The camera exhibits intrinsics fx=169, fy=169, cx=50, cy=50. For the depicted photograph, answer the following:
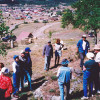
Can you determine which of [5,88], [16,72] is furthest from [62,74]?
[16,72]

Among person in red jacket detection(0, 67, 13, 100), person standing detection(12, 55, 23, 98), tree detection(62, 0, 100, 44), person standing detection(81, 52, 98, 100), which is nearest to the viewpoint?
person in red jacket detection(0, 67, 13, 100)

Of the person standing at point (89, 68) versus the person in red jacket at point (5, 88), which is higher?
the person standing at point (89, 68)

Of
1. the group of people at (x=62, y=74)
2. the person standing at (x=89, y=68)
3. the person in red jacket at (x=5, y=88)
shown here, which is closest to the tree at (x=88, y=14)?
the group of people at (x=62, y=74)

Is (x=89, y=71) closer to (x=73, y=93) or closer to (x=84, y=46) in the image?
(x=73, y=93)

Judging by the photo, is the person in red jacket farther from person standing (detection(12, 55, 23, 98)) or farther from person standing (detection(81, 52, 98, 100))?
person standing (detection(81, 52, 98, 100))

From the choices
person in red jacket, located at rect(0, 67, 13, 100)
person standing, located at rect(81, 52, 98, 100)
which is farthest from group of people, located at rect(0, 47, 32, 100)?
person standing, located at rect(81, 52, 98, 100)

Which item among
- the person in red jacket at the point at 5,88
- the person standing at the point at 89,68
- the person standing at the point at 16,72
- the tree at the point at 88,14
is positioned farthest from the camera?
the tree at the point at 88,14

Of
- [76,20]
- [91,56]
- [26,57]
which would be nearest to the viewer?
[91,56]

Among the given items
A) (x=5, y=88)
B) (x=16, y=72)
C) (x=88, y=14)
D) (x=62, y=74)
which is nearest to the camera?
(x=5, y=88)

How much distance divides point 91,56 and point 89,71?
55 cm

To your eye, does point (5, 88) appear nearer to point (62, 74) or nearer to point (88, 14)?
point (62, 74)

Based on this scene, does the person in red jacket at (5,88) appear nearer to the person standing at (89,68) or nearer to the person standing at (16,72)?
the person standing at (16,72)

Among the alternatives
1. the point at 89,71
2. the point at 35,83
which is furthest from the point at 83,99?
the point at 35,83

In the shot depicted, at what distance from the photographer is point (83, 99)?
6.52 meters
